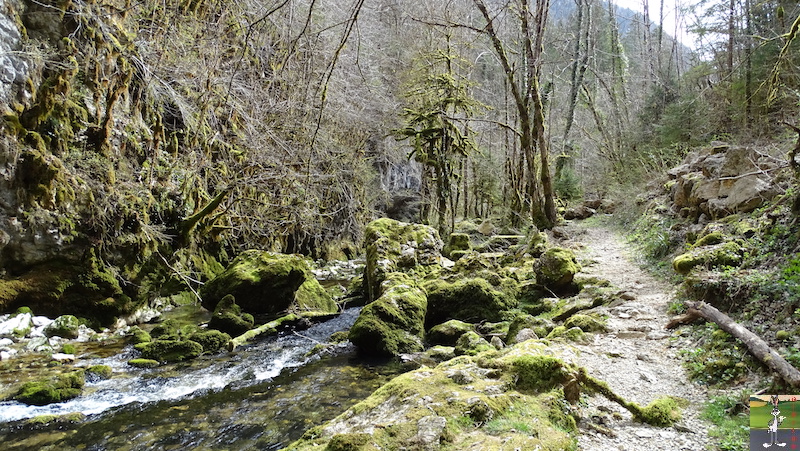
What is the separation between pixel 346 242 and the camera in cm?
1878

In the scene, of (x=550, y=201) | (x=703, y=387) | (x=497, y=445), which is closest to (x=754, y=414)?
(x=497, y=445)

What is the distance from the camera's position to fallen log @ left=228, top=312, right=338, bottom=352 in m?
7.47

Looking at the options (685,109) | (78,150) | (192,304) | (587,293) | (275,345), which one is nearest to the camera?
(587,293)

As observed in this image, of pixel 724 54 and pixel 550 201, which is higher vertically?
pixel 724 54

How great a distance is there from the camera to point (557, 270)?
772 cm

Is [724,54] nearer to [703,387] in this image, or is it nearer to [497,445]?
[703,387]

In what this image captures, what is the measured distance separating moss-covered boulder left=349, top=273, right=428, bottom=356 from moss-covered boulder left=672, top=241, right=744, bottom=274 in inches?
146

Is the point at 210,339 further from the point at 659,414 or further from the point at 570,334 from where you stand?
the point at 659,414

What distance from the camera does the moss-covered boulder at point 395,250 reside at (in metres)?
9.95

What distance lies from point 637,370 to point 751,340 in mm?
897

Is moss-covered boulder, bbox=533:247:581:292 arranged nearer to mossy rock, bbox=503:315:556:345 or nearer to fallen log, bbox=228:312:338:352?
mossy rock, bbox=503:315:556:345

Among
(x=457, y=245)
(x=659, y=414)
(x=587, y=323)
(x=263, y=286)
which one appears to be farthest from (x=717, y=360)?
(x=457, y=245)

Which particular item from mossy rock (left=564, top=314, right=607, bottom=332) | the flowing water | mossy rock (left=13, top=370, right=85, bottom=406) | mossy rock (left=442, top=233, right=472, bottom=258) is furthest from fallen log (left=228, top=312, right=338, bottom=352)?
mossy rock (left=564, top=314, right=607, bottom=332)

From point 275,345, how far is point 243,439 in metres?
3.14
